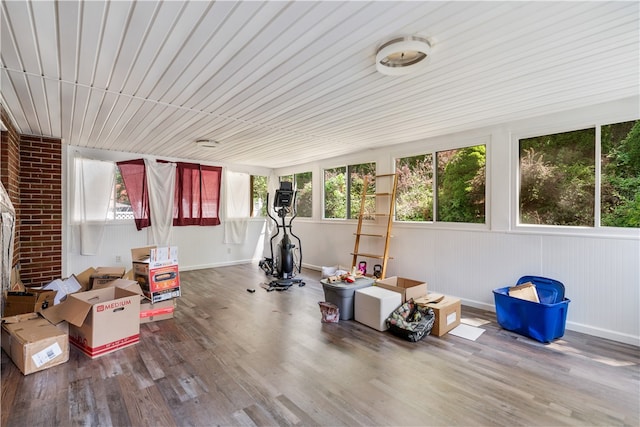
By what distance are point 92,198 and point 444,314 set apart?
18.5 feet

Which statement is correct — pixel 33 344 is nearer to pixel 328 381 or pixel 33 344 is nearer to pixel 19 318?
pixel 19 318

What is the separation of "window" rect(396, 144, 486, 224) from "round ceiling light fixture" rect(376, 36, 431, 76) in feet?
7.68

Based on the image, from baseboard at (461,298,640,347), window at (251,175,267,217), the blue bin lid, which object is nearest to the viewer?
baseboard at (461,298,640,347)

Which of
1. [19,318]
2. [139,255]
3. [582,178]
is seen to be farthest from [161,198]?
[582,178]

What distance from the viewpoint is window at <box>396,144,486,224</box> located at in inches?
154

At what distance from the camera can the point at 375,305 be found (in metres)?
3.14

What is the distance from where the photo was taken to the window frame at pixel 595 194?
114 inches

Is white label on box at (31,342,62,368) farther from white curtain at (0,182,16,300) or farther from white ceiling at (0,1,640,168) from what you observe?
white ceiling at (0,1,640,168)

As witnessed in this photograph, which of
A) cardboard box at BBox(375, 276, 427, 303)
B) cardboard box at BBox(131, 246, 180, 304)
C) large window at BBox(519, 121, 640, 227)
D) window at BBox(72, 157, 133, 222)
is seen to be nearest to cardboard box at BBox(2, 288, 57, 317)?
→ cardboard box at BBox(131, 246, 180, 304)

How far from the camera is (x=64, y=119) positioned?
3414mm

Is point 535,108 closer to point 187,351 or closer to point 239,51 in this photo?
point 239,51

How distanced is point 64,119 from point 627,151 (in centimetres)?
596

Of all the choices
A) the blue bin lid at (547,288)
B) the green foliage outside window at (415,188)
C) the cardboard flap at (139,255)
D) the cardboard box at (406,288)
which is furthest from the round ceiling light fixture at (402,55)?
the cardboard flap at (139,255)

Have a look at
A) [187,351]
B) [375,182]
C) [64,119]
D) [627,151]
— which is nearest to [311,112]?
[375,182]
